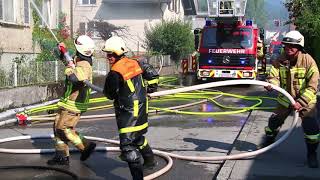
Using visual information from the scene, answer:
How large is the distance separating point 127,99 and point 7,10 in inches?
449

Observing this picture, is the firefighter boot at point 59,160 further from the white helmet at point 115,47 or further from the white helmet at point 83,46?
the white helmet at point 115,47

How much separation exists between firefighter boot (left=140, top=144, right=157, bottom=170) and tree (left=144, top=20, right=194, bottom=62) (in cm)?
2504

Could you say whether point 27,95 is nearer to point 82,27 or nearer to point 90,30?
point 90,30

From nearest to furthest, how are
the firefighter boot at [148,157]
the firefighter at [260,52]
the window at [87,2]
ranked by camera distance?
the firefighter boot at [148,157], the firefighter at [260,52], the window at [87,2]

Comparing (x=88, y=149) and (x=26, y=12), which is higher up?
(x=26, y=12)

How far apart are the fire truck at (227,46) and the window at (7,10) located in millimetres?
6847

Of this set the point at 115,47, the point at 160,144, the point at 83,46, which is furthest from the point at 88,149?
the point at 115,47

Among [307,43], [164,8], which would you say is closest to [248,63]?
[307,43]

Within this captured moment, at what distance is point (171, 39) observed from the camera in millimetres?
31375

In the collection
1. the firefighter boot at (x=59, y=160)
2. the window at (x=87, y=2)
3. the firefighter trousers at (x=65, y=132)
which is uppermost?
the window at (x=87, y=2)

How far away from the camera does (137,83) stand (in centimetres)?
504

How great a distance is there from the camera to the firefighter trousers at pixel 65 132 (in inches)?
240

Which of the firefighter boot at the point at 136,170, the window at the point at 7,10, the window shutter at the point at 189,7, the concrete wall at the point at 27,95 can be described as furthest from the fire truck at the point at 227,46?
the window shutter at the point at 189,7

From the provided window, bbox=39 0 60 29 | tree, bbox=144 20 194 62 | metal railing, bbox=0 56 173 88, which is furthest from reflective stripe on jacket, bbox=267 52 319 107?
tree, bbox=144 20 194 62
